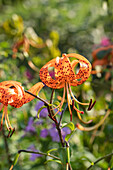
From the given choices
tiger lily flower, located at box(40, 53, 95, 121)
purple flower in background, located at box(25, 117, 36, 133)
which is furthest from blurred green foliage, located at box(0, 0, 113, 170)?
tiger lily flower, located at box(40, 53, 95, 121)

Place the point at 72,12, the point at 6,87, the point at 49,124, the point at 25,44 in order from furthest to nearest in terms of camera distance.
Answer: the point at 72,12 < the point at 25,44 < the point at 49,124 < the point at 6,87

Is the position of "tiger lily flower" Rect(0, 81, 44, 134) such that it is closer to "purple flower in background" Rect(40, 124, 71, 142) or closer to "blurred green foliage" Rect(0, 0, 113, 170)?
"blurred green foliage" Rect(0, 0, 113, 170)

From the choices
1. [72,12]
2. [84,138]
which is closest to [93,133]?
[84,138]

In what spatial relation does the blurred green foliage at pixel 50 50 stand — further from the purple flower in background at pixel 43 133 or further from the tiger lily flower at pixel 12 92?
the tiger lily flower at pixel 12 92

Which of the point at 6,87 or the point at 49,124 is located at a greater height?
the point at 6,87

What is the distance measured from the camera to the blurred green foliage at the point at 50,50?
4.04ft

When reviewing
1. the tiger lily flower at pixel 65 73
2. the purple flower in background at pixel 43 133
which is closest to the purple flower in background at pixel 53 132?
the purple flower in background at pixel 43 133

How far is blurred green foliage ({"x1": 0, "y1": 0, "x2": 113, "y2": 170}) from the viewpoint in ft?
4.04

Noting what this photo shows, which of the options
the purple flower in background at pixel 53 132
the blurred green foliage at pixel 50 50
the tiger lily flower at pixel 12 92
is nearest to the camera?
the tiger lily flower at pixel 12 92

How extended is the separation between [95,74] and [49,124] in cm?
36

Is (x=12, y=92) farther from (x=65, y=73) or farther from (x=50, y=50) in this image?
(x=50, y=50)

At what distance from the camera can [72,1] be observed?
12.5 ft

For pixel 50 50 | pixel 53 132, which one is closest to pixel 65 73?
pixel 53 132

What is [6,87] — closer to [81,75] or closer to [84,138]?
[81,75]
